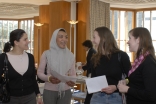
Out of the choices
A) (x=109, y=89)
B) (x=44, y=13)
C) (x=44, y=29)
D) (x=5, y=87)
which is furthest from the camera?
(x=44, y=13)

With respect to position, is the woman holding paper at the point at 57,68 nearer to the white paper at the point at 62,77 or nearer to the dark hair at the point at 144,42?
the white paper at the point at 62,77

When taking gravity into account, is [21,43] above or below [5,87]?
above

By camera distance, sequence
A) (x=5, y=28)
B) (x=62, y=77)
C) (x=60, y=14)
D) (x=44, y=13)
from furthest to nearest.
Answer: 1. (x=5, y=28)
2. (x=44, y=13)
3. (x=60, y=14)
4. (x=62, y=77)

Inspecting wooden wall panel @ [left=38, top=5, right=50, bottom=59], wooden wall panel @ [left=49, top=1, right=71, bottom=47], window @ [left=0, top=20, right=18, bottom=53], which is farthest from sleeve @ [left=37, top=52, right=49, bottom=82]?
window @ [left=0, top=20, right=18, bottom=53]

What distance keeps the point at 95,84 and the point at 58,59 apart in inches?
39.0

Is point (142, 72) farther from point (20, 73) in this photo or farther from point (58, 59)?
point (58, 59)

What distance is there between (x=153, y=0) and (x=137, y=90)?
9.59m

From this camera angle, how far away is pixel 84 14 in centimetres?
1061

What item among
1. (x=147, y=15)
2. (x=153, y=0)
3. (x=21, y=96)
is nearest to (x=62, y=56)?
(x=21, y=96)

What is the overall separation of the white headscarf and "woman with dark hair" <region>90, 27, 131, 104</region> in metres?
0.83

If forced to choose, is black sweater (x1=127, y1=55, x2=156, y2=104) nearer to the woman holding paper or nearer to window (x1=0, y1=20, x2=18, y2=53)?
the woman holding paper

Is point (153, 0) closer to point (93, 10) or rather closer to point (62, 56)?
point (93, 10)

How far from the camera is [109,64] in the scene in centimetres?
269

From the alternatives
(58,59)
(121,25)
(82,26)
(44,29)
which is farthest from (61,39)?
(121,25)
